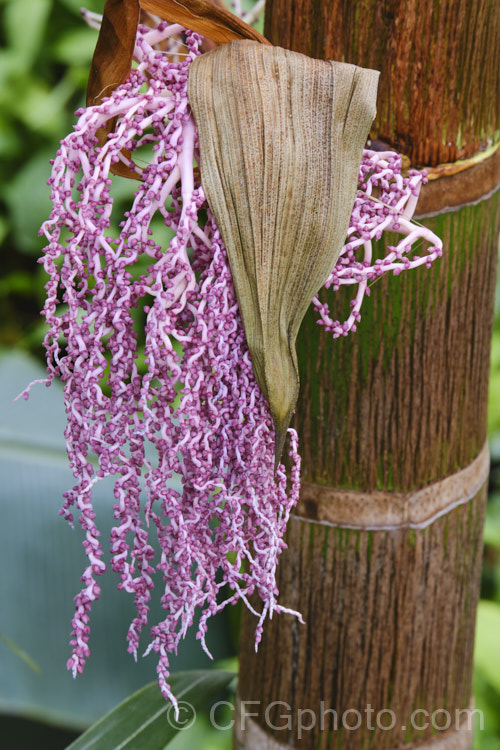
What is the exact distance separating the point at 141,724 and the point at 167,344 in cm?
45

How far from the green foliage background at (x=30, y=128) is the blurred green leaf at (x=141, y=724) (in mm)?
1381

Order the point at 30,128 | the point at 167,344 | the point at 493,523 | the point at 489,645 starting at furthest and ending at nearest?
1. the point at 30,128
2. the point at 493,523
3. the point at 489,645
4. the point at 167,344

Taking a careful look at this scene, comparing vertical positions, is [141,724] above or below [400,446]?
below

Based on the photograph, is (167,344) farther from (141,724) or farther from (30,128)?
(30,128)

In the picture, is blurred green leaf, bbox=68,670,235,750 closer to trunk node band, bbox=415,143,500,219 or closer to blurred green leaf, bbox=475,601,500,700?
trunk node band, bbox=415,143,500,219

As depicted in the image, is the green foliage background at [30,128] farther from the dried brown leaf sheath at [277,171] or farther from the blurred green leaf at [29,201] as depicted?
the dried brown leaf sheath at [277,171]

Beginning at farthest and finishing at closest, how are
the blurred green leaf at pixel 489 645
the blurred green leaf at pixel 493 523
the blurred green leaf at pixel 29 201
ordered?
1. the blurred green leaf at pixel 29 201
2. the blurred green leaf at pixel 493 523
3. the blurred green leaf at pixel 489 645

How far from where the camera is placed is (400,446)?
65cm

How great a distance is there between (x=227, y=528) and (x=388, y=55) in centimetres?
36

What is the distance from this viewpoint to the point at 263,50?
1.55 ft

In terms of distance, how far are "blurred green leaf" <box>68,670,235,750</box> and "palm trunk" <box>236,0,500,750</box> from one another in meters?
0.07

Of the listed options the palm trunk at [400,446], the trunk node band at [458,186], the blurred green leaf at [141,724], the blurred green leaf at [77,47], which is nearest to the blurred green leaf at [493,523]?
the palm trunk at [400,446]

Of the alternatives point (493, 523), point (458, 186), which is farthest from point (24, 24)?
point (458, 186)

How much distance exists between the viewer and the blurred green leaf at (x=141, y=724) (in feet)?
2.35
